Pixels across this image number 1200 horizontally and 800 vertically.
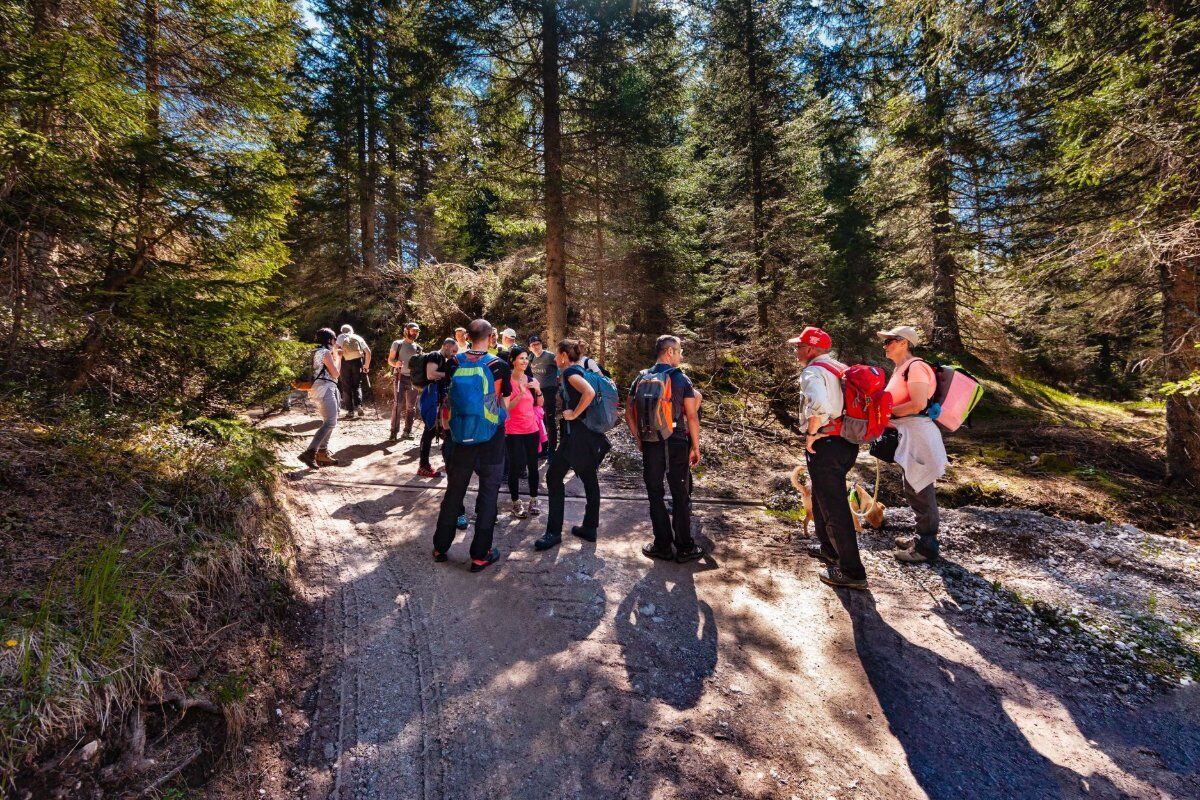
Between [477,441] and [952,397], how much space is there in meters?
4.74

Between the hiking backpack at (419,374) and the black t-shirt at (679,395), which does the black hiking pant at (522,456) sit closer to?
the hiking backpack at (419,374)

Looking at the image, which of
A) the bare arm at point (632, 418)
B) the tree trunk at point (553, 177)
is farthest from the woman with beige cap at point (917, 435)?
the tree trunk at point (553, 177)

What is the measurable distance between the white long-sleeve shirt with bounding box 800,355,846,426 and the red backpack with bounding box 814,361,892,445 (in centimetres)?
6

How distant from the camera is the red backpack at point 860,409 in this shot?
14.6ft

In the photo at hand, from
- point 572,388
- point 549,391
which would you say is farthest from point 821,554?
point 549,391

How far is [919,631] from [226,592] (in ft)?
17.3

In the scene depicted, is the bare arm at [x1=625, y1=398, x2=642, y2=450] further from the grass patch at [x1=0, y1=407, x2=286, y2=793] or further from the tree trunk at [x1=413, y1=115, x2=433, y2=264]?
the tree trunk at [x1=413, y1=115, x2=433, y2=264]

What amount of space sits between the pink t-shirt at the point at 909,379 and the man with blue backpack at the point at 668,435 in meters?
1.98

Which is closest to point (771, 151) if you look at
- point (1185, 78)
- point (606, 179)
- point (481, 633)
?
point (606, 179)

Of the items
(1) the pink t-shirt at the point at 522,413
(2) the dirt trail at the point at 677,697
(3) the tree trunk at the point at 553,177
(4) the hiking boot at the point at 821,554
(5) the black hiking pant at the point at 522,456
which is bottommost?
(2) the dirt trail at the point at 677,697

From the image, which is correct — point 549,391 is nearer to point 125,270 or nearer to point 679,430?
point 679,430

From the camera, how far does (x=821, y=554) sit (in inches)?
206

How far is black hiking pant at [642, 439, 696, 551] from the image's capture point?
507 centimetres

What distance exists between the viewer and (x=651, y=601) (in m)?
4.41
